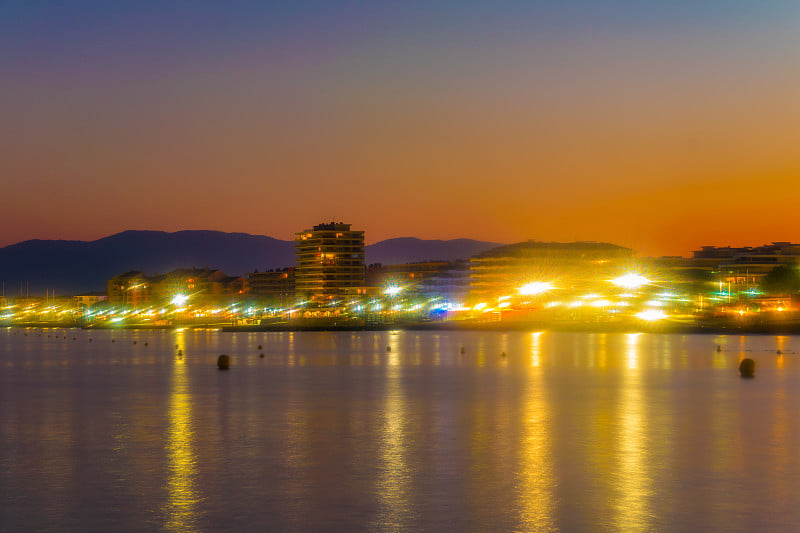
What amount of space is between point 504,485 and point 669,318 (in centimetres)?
17038

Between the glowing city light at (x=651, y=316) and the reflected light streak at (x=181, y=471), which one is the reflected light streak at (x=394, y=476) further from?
the glowing city light at (x=651, y=316)

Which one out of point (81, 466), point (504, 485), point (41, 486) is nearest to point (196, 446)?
point (81, 466)

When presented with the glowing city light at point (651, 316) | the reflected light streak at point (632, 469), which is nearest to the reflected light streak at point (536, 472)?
the reflected light streak at point (632, 469)

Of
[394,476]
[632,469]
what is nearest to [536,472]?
[632,469]

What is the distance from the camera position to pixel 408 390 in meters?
40.1

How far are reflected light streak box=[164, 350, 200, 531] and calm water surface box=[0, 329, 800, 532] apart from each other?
0.06 meters

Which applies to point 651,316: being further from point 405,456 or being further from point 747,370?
point 405,456

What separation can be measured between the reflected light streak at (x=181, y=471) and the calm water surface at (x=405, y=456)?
61mm

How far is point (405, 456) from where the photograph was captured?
2097 cm

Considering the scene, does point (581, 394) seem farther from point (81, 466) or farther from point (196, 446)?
point (81, 466)

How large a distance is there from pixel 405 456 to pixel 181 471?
4.96 meters

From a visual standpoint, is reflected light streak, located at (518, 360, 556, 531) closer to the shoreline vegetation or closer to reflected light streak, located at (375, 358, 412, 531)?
reflected light streak, located at (375, 358, 412, 531)

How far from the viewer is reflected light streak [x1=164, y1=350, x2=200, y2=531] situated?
14.7m

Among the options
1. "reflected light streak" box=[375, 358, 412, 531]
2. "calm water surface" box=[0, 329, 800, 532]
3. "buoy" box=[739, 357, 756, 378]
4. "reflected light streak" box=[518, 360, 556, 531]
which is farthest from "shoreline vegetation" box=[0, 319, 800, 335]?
"reflected light streak" box=[375, 358, 412, 531]
